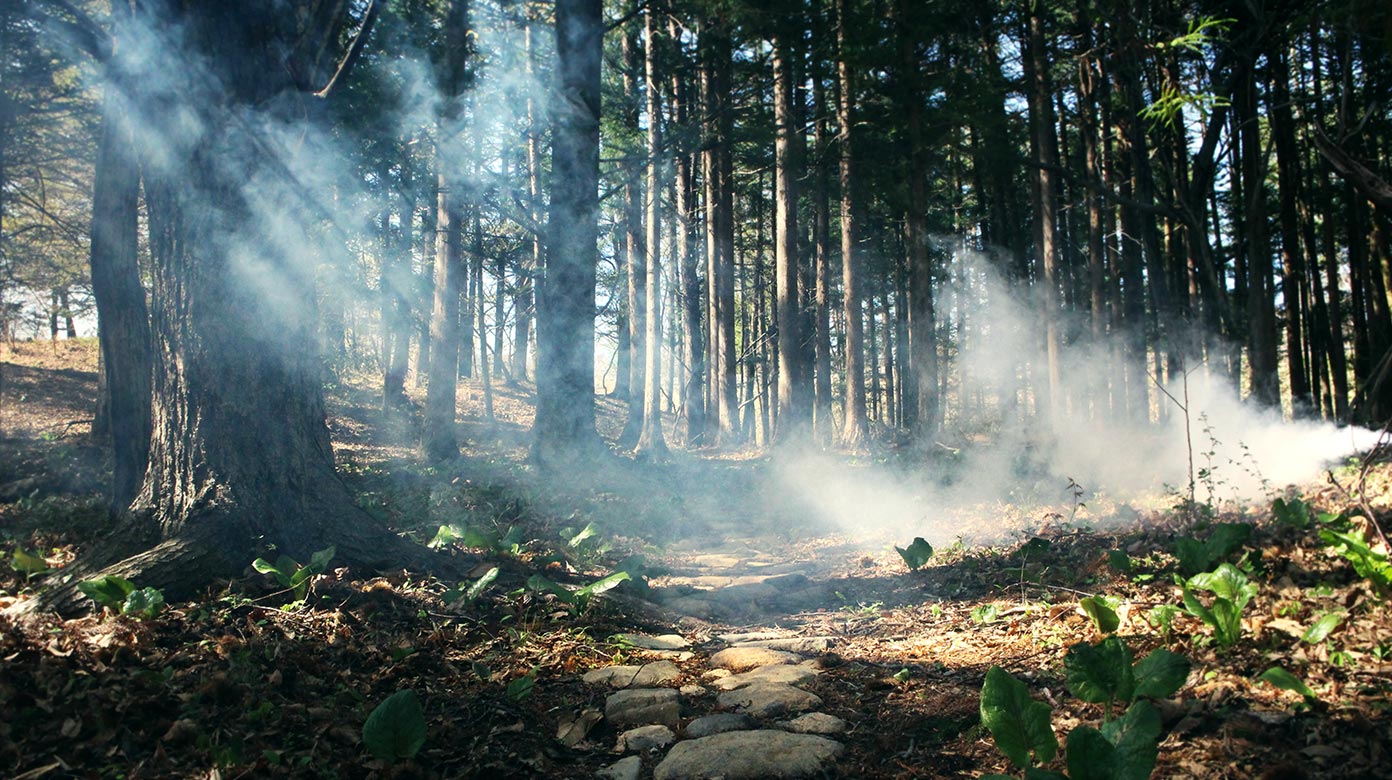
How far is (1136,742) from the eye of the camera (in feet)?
6.43

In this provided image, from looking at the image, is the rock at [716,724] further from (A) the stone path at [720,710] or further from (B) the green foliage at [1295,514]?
(B) the green foliage at [1295,514]

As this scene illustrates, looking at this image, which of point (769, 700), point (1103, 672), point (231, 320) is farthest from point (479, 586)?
point (1103, 672)

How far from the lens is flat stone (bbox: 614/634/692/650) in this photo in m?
3.86

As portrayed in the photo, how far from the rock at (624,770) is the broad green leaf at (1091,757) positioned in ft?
4.30

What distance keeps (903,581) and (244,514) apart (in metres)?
4.29

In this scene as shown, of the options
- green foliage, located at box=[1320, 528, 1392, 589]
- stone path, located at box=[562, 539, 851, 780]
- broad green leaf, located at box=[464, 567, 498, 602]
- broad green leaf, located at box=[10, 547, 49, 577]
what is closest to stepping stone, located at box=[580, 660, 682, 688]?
stone path, located at box=[562, 539, 851, 780]

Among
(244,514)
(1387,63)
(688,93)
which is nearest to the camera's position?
(244,514)

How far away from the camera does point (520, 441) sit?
14445mm

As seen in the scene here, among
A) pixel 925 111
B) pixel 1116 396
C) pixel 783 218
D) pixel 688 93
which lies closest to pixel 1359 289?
pixel 1116 396

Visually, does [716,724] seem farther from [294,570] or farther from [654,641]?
[294,570]

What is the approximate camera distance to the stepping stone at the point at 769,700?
3008 millimetres

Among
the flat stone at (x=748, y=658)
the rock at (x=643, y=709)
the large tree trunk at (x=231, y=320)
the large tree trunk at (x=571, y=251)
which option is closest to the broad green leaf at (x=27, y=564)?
the large tree trunk at (x=231, y=320)

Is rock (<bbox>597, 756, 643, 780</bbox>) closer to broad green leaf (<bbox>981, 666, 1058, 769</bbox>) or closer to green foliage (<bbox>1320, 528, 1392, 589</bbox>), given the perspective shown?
broad green leaf (<bbox>981, 666, 1058, 769</bbox>)

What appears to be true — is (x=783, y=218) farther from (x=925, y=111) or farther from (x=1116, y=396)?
(x=1116, y=396)
